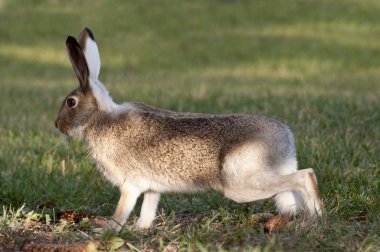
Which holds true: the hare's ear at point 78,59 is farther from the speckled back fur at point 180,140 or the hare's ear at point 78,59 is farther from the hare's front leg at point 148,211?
the hare's front leg at point 148,211

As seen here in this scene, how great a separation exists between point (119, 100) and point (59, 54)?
8.95m

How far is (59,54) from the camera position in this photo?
2006 cm

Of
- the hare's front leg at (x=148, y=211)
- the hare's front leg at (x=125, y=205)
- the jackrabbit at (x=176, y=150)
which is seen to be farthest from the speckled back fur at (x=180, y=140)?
the hare's front leg at (x=148, y=211)

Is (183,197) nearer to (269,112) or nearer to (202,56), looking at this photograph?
(269,112)

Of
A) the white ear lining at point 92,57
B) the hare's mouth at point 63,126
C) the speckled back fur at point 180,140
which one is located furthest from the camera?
the hare's mouth at point 63,126

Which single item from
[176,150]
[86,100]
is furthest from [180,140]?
[86,100]

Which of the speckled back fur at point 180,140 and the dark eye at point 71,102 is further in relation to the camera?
the dark eye at point 71,102

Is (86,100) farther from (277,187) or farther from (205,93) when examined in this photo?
(205,93)

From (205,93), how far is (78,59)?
20.1 ft

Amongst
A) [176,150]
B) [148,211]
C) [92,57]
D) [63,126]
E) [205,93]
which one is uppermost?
[92,57]

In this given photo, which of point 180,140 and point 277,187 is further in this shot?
point 180,140

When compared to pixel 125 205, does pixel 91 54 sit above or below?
above

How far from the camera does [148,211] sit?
5.48m

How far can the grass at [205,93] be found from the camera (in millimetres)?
5094
